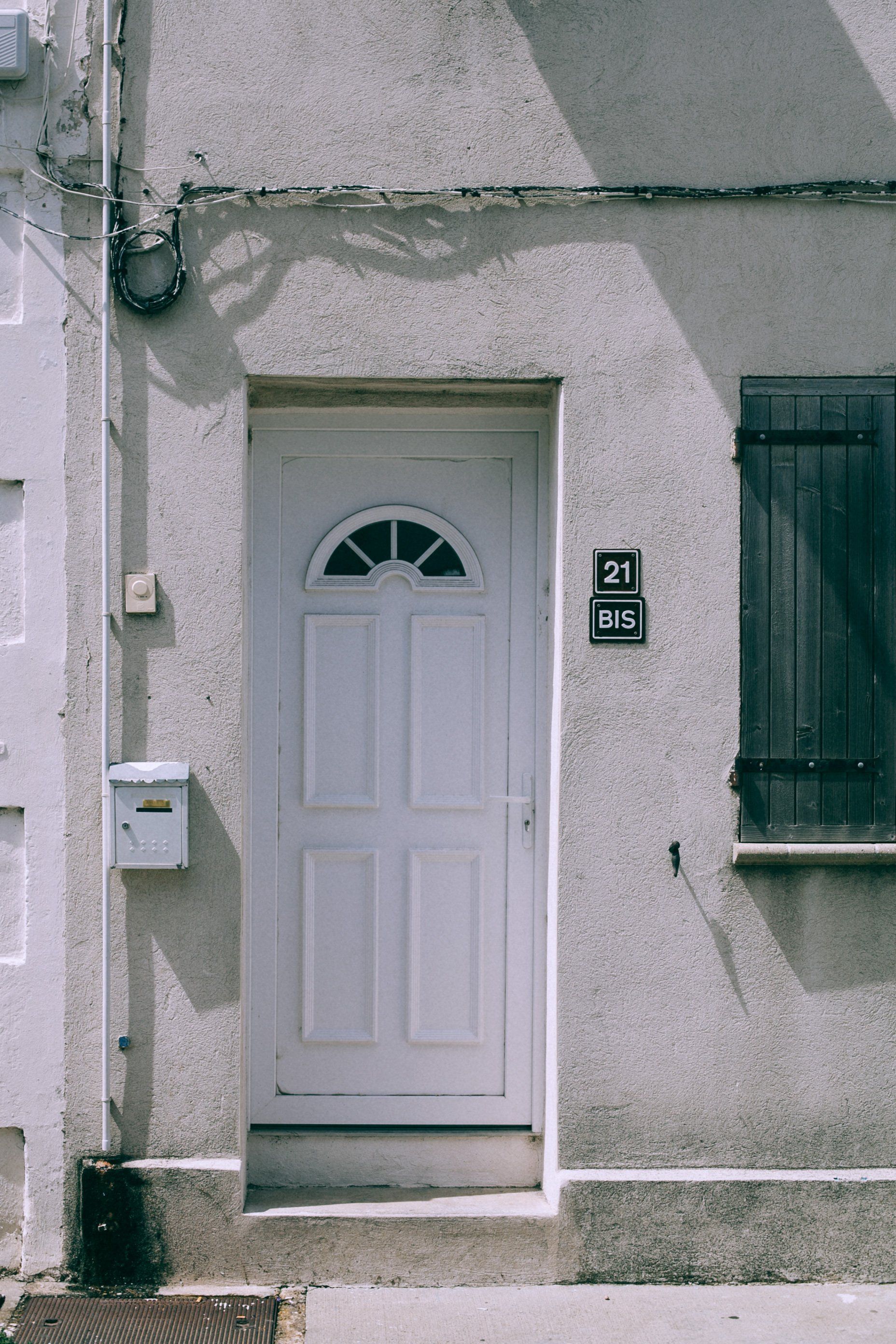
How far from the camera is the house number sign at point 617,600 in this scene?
149 inches

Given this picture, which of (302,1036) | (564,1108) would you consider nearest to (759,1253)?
(564,1108)

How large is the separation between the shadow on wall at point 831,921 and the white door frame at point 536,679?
28.9 inches

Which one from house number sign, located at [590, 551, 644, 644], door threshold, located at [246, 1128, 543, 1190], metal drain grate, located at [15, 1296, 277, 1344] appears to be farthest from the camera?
door threshold, located at [246, 1128, 543, 1190]

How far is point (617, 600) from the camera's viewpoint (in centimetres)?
380

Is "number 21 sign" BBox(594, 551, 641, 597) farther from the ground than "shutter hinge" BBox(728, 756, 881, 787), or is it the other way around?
"number 21 sign" BBox(594, 551, 641, 597)

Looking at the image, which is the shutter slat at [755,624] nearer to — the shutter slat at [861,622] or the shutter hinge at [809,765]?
the shutter hinge at [809,765]

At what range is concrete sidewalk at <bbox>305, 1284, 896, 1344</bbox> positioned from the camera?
3.43 m

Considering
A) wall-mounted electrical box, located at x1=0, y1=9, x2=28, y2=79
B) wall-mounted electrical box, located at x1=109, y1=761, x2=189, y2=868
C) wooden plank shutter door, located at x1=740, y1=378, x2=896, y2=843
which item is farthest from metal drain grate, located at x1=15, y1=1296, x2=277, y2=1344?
wall-mounted electrical box, located at x1=0, y1=9, x2=28, y2=79

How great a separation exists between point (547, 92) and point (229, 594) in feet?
6.37

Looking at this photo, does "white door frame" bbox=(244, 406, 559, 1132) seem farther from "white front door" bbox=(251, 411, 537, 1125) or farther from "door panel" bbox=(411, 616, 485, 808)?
"door panel" bbox=(411, 616, 485, 808)

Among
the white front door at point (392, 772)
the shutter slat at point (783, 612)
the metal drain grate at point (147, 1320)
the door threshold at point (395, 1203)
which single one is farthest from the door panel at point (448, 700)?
the metal drain grate at point (147, 1320)

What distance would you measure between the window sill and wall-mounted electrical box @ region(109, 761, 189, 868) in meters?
1.82

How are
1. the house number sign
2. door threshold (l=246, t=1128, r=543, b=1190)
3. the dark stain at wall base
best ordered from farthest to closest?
door threshold (l=246, t=1128, r=543, b=1190), the house number sign, the dark stain at wall base

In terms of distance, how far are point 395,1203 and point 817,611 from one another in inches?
95.9
